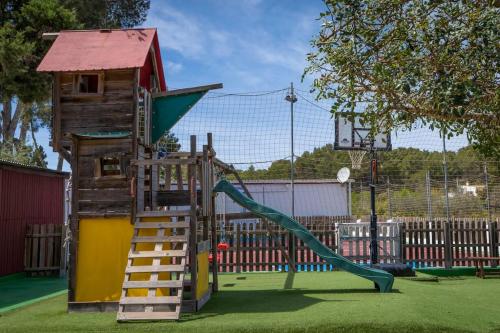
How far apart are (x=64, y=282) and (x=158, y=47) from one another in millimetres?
6268

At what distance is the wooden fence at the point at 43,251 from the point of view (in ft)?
45.9

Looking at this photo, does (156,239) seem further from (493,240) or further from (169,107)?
(493,240)

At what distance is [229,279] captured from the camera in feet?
44.2

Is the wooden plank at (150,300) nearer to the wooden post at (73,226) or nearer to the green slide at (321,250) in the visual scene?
the wooden post at (73,226)

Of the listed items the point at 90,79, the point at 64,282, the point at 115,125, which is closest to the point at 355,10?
the point at 115,125

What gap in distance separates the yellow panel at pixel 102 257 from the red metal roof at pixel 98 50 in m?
2.68

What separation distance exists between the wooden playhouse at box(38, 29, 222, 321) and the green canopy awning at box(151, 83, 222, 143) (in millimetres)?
19

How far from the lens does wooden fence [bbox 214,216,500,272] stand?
51.2 feet

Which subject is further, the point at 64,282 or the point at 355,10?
the point at 64,282

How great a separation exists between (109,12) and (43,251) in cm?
1778

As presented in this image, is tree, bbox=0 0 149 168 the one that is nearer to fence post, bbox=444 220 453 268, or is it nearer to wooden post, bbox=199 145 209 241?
wooden post, bbox=199 145 209 241

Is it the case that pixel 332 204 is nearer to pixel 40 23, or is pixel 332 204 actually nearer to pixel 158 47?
pixel 40 23

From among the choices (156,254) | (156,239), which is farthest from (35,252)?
(156,254)

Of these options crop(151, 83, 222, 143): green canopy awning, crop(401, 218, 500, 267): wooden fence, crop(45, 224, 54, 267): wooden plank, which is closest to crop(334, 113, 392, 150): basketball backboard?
crop(401, 218, 500, 267): wooden fence
